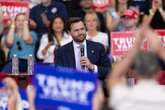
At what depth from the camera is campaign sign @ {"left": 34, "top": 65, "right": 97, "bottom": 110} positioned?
6617mm

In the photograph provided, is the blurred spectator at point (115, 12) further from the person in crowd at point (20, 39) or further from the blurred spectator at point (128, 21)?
the person in crowd at point (20, 39)

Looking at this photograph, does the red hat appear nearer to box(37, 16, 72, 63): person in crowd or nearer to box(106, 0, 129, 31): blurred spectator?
box(106, 0, 129, 31): blurred spectator

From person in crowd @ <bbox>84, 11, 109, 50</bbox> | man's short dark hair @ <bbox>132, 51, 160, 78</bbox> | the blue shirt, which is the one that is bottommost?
the blue shirt

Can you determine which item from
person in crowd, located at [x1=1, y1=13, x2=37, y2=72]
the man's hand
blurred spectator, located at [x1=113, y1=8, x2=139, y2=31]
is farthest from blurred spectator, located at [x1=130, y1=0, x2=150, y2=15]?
the man's hand

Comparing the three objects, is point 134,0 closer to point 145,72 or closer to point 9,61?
point 9,61

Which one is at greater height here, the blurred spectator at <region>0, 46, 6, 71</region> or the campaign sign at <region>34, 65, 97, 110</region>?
the campaign sign at <region>34, 65, 97, 110</region>

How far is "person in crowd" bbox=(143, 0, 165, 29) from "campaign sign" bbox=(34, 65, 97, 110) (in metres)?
5.78

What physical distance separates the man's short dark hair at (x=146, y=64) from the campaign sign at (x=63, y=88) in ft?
5.57

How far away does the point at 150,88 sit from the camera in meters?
4.93

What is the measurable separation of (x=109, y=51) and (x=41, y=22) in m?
1.74

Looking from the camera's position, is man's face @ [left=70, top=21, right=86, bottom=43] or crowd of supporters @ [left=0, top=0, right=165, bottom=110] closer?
man's face @ [left=70, top=21, right=86, bottom=43]

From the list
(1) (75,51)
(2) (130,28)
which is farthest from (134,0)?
(1) (75,51)

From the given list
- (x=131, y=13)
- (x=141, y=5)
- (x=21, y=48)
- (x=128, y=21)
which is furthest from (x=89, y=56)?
(x=141, y=5)

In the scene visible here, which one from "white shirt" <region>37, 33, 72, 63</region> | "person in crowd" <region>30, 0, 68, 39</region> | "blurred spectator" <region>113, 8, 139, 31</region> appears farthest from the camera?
"person in crowd" <region>30, 0, 68, 39</region>
